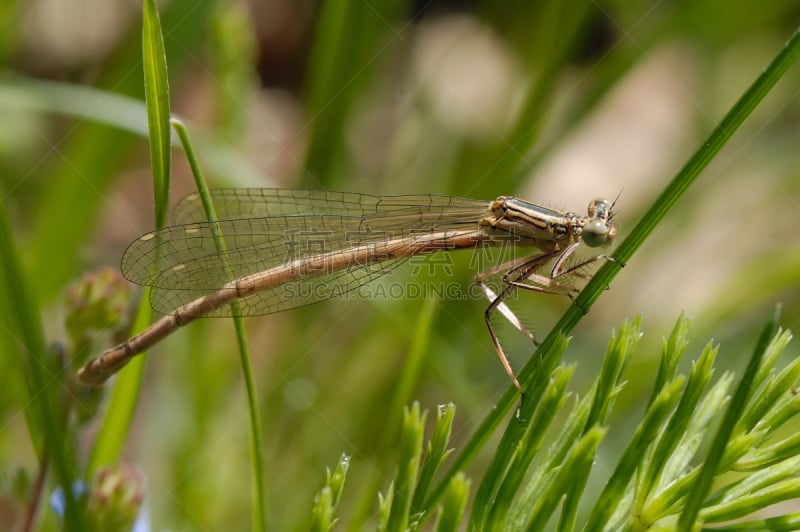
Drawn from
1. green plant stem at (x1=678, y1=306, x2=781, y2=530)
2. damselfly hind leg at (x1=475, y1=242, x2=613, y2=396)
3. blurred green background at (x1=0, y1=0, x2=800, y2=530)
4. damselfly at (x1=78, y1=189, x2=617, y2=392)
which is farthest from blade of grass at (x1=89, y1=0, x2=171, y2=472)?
green plant stem at (x1=678, y1=306, x2=781, y2=530)

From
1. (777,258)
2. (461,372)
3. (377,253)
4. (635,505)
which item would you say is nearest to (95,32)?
(377,253)

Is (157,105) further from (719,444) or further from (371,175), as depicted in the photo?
(371,175)

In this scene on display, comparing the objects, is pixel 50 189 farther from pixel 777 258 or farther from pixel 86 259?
pixel 777 258

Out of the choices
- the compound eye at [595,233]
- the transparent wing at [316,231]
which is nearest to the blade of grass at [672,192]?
the compound eye at [595,233]

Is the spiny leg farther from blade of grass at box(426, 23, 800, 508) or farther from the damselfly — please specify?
blade of grass at box(426, 23, 800, 508)

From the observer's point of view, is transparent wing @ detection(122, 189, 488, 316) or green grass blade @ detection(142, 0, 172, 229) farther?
transparent wing @ detection(122, 189, 488, 316)
